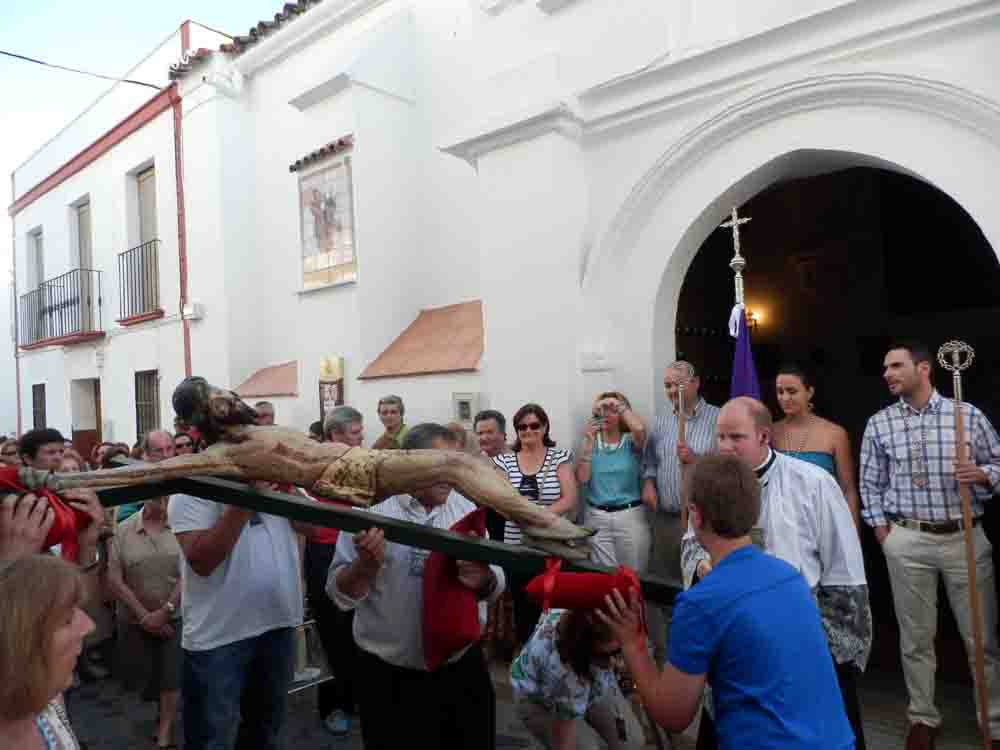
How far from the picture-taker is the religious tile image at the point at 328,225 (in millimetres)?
7633

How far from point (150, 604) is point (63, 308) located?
33.1ft

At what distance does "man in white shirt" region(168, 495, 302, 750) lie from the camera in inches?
106

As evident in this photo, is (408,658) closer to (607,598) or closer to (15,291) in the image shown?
(607,598)

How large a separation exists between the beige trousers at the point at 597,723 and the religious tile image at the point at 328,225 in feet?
17.8

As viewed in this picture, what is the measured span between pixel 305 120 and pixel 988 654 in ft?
25.4

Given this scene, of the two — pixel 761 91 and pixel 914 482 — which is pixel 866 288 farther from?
pixel 914 482

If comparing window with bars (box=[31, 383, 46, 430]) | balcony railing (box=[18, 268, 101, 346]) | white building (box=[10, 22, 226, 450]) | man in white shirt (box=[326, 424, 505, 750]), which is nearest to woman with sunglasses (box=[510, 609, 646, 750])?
man in white shirt (box=[326, 424, 505, 750])

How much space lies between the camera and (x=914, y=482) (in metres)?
3.64

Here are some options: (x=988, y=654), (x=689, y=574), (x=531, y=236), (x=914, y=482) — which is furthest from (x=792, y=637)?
(x=531, y=236)

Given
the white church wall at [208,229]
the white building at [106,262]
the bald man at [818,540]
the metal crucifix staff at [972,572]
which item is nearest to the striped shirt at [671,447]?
the metal crucifix staff at [972,572]

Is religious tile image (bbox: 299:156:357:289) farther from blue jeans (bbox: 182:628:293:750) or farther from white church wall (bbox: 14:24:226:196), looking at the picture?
blue jeans (bbox: 182:628:293:750)

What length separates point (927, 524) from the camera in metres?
3.60

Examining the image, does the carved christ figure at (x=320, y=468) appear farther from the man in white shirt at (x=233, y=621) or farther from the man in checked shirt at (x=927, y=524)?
the man in checked shirt at (x=927, y=524)

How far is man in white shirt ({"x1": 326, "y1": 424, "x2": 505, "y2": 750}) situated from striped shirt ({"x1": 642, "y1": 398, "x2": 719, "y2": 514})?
222 cm
